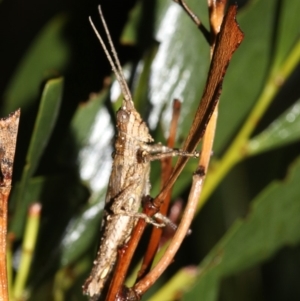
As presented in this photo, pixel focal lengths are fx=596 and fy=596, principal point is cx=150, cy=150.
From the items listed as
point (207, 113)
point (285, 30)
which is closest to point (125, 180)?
point (207, 113)

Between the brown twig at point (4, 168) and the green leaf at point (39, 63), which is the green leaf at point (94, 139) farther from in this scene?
the brown twig at point (4, 168)

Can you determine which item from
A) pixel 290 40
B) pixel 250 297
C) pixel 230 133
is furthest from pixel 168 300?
pixel 250 297

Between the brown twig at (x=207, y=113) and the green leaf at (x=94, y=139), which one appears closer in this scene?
the brown twig at (x=207, y=113)

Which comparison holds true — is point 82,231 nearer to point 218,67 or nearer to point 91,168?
point 91,168

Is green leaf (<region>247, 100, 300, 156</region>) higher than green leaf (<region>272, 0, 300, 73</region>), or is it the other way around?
green leaf (<region>272, 0, 300, 73</region>)

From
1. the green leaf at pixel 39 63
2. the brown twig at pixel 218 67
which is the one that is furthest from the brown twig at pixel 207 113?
the green leaf at pixel 39 63

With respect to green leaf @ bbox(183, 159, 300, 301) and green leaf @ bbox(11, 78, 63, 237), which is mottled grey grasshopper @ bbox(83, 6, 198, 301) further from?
green leaf @ bbox(183, 159, 300, 301)

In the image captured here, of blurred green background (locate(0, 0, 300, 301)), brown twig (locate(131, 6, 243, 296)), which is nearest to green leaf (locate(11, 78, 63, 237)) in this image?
blurred green background (locate(0, 0, 300, 301))

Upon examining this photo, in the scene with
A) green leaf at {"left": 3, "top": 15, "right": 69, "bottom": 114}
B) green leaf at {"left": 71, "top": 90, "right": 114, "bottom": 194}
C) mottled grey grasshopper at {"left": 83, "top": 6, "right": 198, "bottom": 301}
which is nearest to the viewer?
mottled grey grasshopper at {"left": 83, "top": 6, "right": 198, "bottom": 301}
